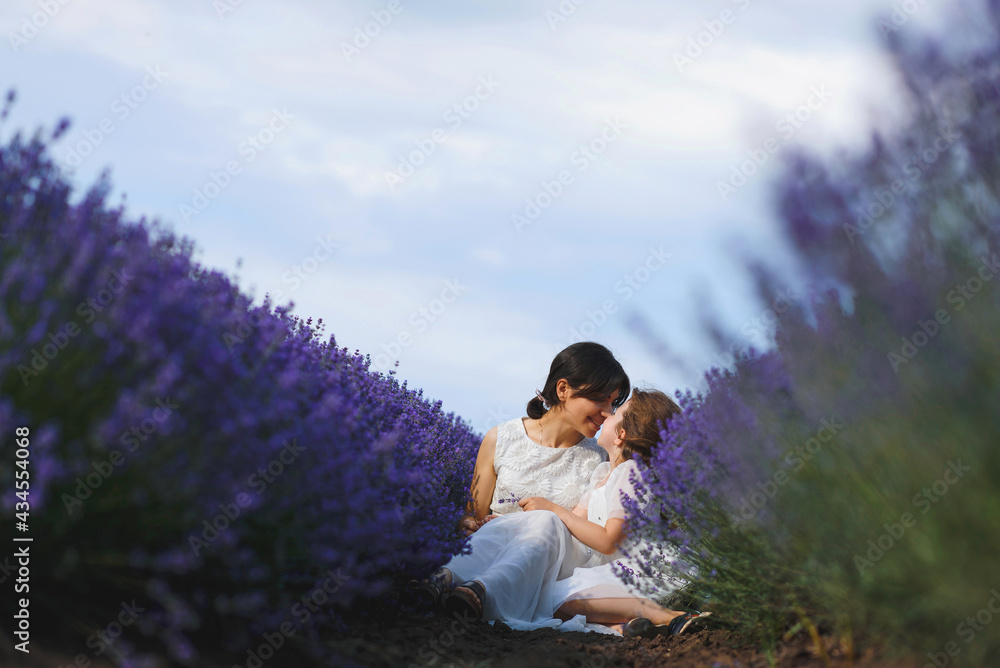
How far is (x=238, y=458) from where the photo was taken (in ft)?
6.36

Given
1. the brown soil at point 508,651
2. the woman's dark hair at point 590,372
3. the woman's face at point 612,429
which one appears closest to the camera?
the brown soil at point 508,651

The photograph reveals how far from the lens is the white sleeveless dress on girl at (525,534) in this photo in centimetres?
369

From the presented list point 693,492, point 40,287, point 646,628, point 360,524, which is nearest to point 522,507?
point 646,628

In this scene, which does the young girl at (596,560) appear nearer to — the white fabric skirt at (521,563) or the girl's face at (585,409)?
the white fabric skirt at (521,563)

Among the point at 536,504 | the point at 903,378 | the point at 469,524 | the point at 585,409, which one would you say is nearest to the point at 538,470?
the point at 585,409

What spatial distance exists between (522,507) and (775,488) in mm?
2318

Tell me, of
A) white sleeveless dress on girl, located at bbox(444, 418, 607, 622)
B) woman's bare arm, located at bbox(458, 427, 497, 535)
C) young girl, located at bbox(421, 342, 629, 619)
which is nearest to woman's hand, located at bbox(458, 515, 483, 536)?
young girl, located at bbox(421, 342, 629, 619)

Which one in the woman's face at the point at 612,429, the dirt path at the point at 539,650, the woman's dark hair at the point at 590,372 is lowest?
Result: the dirt path at the point at 539,650

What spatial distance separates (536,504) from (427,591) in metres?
1.21

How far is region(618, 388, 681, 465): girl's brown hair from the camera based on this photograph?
13.6 feet

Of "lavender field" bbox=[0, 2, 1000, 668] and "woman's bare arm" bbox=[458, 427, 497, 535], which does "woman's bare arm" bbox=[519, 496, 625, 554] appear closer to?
"woman's bare arm" bbox=[458, 427, 497, 535]

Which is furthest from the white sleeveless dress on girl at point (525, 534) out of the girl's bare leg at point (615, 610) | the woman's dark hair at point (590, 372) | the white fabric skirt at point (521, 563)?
the woman's dark hair at point (590, 372)

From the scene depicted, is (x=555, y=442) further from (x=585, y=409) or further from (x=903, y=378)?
(x=903, y=378)

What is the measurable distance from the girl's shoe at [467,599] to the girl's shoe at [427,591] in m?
0.07
